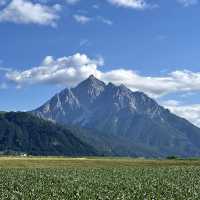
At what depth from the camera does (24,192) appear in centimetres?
6128

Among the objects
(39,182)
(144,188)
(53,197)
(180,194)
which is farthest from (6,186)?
(180,194)

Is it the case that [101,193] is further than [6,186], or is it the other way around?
[6,186]

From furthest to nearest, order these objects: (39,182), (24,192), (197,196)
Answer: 1. (39,182)
2. (24,192)
3. (197,196)

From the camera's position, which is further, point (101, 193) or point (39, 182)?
point (39, 182)

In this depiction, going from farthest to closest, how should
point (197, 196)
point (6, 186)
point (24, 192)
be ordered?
point (6, 186)
point (24, 192)
point (197, 196)

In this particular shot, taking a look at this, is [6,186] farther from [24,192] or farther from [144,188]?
[144,188]

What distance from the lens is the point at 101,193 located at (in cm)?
5984

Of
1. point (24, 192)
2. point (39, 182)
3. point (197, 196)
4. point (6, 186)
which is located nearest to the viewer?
point (197, 196)

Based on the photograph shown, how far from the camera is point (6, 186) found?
68.8 meters

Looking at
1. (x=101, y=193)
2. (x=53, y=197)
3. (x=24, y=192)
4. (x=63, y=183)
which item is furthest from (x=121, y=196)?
(x=63, y=183)

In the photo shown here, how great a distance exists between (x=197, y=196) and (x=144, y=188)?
Result: 1009 cm

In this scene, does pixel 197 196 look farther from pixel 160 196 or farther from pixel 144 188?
pixel 144 188

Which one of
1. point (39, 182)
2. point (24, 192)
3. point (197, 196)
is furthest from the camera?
point (39, 182)

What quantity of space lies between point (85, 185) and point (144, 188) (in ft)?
30.6
